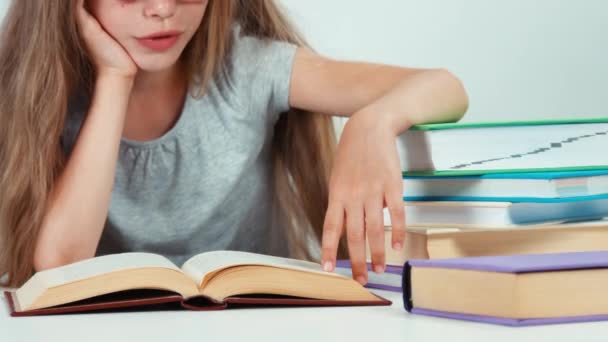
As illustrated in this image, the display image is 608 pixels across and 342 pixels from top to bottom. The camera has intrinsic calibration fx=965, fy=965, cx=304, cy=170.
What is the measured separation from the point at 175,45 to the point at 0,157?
0.34 meters

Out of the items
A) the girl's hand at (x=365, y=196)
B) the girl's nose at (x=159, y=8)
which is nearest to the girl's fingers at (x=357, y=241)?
the girl's hand at (x=365, y=196)

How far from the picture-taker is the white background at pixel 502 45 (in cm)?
251

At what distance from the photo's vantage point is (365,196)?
1.03m

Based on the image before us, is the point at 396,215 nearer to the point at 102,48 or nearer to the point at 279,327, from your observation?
the point at 279,327

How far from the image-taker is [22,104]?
1450 mm

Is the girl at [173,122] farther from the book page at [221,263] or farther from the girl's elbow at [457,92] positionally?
the book page at [221,263]

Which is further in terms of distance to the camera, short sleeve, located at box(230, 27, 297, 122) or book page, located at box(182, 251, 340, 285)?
short sleeve, located at box(230, 27, 297, 122)

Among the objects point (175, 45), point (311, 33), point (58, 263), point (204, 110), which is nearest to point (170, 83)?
point (204, 110)

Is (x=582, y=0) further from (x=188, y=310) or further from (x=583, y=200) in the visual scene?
(x=188, y=310)

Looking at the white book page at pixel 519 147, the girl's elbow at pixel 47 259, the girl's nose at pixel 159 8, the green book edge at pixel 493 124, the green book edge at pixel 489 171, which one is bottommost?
the girl's elbow at pixel 47 259

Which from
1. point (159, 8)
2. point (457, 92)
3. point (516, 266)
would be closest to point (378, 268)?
point (516, 266)

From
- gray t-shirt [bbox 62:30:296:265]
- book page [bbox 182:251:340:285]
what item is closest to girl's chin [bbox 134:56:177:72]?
gray t-shirt [bbox 62:30:296:265]

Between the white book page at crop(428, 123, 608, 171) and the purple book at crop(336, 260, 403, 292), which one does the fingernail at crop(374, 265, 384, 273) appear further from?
the white book page at crop(428, 123, 608, 171)

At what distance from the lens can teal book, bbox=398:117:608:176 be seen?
41.4 inches
